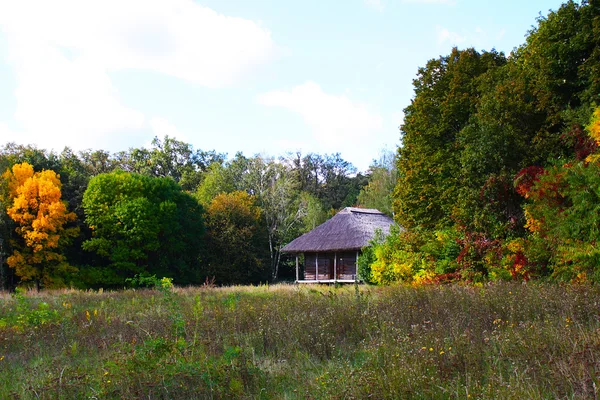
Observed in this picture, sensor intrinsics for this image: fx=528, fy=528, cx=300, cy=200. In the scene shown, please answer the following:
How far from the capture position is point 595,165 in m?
11.1

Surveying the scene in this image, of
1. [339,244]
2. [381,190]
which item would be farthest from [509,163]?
[381,190]

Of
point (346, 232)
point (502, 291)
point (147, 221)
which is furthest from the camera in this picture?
point (346, 232)

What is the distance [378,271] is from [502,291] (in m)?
12.1

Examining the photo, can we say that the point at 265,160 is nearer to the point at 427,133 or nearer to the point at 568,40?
the point at 427,133

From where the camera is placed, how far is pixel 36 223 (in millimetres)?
28656

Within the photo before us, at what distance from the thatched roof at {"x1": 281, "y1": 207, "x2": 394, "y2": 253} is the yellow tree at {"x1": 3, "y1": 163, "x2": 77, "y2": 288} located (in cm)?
1458

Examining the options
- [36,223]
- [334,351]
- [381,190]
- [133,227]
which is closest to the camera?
[334,351]

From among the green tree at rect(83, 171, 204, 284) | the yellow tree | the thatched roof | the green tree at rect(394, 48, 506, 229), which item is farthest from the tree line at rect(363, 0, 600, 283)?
the yellow tree

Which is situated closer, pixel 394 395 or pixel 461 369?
pixel 394 395

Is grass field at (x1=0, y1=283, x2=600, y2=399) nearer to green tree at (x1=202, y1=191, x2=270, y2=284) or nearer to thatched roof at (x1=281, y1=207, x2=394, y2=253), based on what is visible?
thatched roof at (x1=281, y1=207, x2=394, y2=253)

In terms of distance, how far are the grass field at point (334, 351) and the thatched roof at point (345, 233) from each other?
2275cm

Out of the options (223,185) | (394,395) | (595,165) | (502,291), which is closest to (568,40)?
(595,165)

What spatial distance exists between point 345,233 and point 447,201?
16.6 m

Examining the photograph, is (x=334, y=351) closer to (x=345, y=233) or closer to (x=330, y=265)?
(x=345, y=233)
